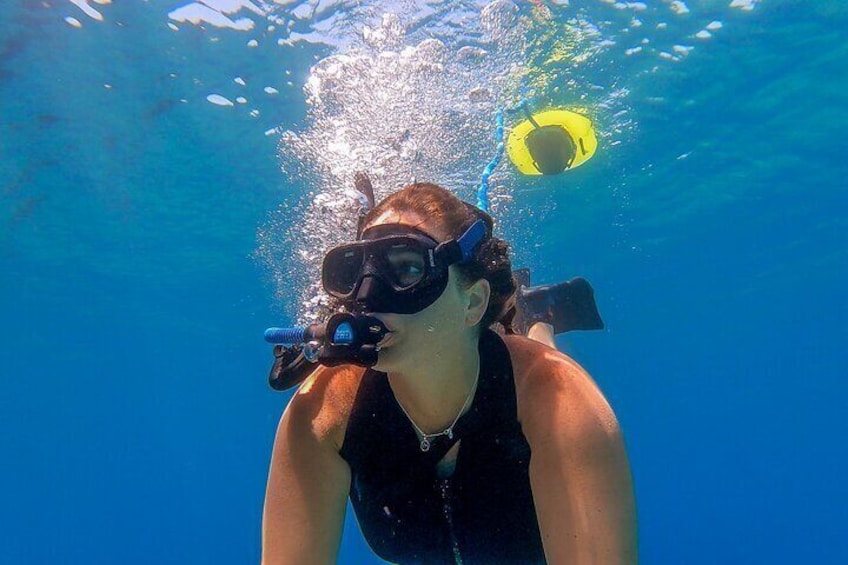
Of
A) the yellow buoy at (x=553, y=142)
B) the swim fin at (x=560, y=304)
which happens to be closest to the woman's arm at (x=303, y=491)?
the swim fin at (x=560, y=304)

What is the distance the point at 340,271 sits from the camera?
3248 millimetres

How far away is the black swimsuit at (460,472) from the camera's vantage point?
343cm

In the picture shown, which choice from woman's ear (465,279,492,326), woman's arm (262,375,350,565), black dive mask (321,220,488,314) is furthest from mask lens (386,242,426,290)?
woman's arm (262,375,350,565)

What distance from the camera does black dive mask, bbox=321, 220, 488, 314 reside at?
3037 millimetres

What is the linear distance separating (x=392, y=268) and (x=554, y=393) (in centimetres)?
101

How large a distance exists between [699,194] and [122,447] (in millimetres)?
101574

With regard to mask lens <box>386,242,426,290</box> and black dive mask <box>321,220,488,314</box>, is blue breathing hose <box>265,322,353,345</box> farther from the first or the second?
mask lens <box>386,242,426,290</box>

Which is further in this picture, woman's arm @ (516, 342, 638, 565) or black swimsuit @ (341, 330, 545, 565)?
black swimsuit @ (341, 330, 545, 565)

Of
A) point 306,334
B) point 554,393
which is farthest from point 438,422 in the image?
point 306,334

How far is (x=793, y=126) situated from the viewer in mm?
17828

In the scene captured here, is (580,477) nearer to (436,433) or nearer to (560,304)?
(436,433)

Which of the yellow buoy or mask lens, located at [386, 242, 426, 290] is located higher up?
the yellow buoy

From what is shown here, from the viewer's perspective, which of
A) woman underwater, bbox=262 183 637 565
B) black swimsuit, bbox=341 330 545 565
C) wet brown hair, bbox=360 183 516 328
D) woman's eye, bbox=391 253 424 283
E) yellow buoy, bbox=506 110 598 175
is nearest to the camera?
woman underwater, bbox=262 183 637 565

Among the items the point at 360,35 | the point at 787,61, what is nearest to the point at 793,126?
the point at 787,61
